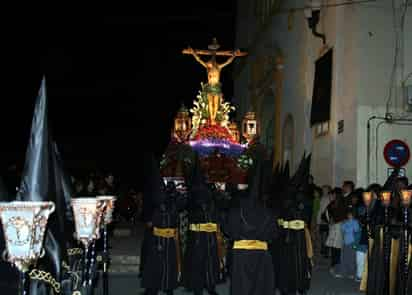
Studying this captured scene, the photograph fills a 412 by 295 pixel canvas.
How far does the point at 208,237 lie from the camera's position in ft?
34.8

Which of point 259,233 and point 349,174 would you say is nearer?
point 259,233

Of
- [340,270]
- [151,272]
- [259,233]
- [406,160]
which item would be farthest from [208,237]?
[406,160]

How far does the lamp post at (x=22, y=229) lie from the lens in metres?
4.27

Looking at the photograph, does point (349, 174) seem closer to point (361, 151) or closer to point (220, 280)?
point (361, 151)

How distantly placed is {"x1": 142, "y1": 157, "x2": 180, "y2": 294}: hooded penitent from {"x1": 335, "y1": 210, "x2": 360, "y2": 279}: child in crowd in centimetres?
343

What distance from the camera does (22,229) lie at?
14.0ft

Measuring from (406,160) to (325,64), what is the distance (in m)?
4.37

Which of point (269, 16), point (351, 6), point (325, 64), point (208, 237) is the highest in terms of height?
point (269, 16)

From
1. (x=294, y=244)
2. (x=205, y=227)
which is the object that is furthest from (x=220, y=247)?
(x=294, y=244)

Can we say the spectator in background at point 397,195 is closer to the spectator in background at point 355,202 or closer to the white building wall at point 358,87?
the spectator in background at point 355,202

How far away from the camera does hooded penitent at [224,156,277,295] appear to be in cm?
879

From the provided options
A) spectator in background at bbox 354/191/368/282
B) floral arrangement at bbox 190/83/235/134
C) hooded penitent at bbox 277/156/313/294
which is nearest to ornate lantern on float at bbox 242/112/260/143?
floral arrangement at bbox 190/83/235/134

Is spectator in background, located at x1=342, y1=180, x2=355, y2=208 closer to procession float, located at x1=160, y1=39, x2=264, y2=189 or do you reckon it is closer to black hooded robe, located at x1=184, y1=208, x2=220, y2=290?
procession float, located at x1=160, y1=39, x2=264, y2=189

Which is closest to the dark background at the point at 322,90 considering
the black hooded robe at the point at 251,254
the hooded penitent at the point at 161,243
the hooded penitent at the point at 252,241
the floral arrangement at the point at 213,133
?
the floral arrangement at the point at 213,133
